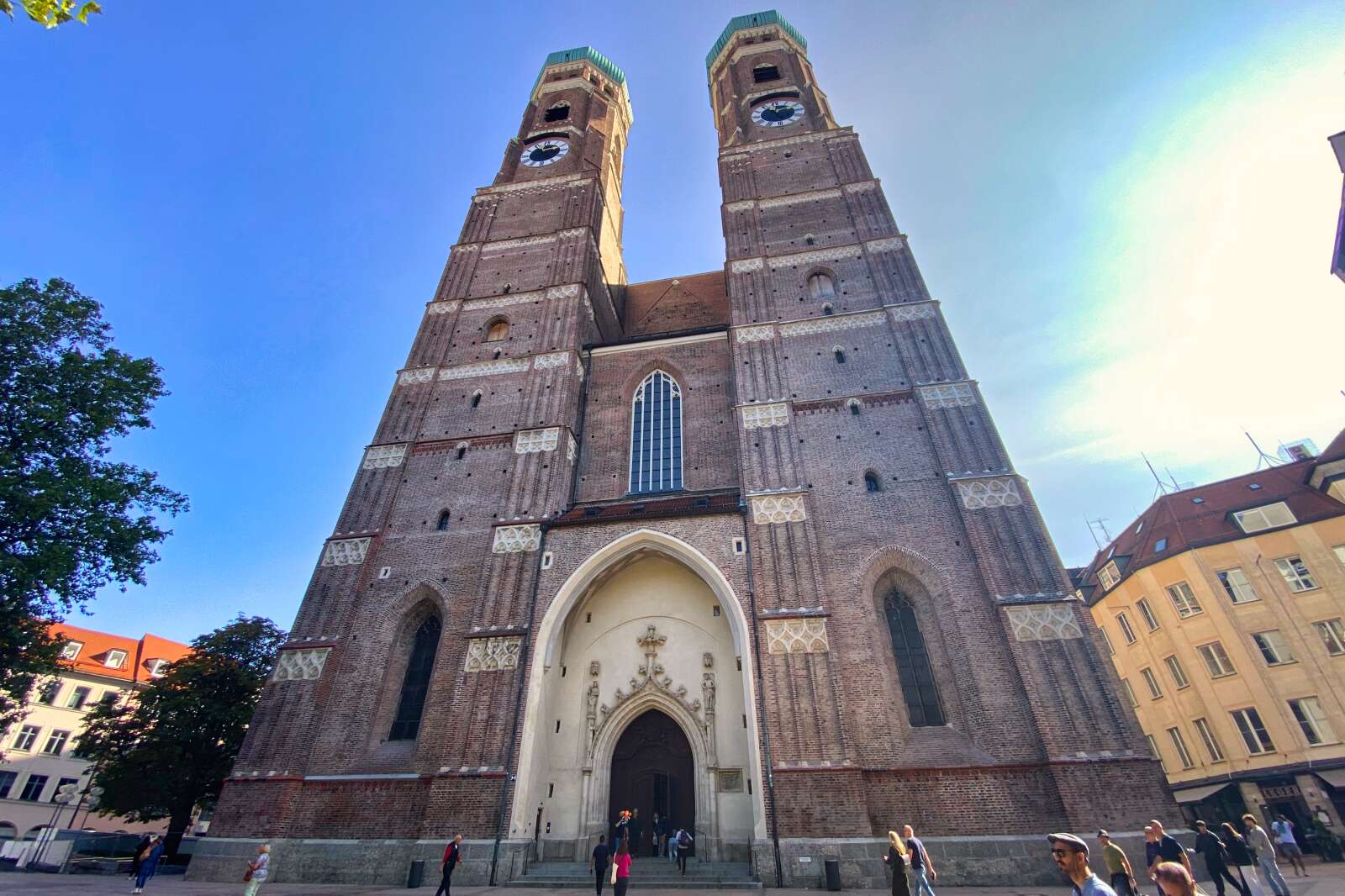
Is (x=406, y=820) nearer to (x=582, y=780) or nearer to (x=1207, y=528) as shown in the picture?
(x=582, y=780)

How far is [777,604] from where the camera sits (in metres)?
14.0

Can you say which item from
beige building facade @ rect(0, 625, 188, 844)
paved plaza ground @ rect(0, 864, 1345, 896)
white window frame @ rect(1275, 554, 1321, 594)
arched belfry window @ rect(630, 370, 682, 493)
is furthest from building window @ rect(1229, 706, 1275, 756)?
beige building facade @ rect(0, 625, 188, 844)

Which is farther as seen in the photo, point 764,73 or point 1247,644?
point 764,73

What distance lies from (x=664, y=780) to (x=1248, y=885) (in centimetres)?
1023

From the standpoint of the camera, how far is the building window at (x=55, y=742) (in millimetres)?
28594

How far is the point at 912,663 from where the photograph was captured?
13.7 metres

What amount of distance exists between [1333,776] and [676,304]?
2655 cm

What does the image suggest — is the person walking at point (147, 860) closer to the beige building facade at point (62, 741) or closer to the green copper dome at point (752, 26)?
Result: the beige building facade at point (62, 741)

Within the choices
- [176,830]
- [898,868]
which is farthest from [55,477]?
[898,868]

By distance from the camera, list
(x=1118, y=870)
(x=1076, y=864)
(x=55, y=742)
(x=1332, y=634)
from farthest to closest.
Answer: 1. (x=55, y=742)
2. (x=1332, y=634)
3. (x=1118, y=870)
4. (x=1076, y=864)

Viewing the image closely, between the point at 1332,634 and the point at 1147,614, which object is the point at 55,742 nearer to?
the point at 1147,614

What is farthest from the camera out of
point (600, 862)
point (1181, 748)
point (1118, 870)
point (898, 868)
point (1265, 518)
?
point (1181, 748)

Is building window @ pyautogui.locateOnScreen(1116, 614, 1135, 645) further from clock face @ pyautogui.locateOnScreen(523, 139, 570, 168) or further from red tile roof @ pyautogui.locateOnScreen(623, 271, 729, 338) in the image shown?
clock face @ pyautogui.locateOnScreen(523, 139, 570, 168)

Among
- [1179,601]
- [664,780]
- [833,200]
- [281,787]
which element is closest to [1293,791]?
[1179,601]
